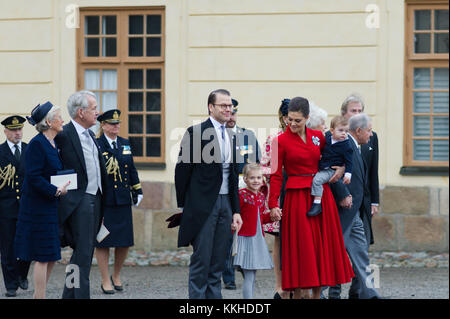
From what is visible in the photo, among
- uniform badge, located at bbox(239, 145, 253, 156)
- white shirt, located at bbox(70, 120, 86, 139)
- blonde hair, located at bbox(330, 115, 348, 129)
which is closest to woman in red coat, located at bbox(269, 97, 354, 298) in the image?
blonde hair, located at bbox(330, 115, 348, 129)

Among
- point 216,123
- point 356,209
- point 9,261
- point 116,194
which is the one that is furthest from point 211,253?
point 9,261

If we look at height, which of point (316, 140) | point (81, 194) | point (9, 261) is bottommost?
point (9, 261)

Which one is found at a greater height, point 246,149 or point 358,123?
point 358,123

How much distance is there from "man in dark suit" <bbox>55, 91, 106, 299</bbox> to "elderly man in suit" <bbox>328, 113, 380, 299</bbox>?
207cm

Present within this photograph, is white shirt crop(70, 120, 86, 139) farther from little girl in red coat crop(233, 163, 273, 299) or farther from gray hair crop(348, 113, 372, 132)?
gray hair crop(348, 113, 372, 132)

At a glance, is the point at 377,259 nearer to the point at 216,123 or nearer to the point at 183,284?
the point at 183,284

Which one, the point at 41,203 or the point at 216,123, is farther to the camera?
the point at 41,203

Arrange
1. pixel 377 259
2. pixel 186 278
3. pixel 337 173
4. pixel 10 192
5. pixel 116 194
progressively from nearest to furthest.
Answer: pixel 337 173 → pixel 116 194 → pixel 10 192 → pixel 186 278 → pixel 377 259

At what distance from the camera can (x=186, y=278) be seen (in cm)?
1020

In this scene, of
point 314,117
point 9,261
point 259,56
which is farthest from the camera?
point 259,56

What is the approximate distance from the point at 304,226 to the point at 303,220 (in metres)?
0.05

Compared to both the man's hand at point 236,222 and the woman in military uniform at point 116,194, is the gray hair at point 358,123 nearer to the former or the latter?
the man's hand at point 236,222

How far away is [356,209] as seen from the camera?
25.1 feet

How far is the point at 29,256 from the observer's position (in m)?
7.40
